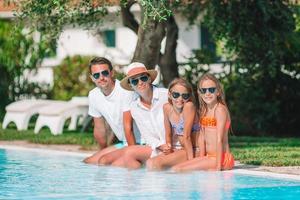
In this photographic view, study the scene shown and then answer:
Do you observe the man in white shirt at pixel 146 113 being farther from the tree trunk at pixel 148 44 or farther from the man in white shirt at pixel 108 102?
the tree trunk at pixel 148 44

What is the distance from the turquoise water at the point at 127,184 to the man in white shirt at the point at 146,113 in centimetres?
31

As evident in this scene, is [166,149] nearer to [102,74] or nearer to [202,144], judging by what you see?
[202,144]

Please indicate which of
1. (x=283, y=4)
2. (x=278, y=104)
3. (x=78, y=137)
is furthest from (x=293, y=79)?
(x=78, y=137)

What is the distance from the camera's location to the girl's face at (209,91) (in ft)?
42.7

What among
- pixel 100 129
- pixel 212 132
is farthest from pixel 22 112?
pixel 212 132

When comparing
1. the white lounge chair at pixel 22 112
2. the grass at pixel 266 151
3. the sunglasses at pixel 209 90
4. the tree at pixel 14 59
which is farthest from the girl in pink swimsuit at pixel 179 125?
the tree at pixel 14 59

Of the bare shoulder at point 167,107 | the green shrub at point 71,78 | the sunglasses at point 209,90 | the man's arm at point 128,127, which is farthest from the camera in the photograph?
the green shrub at point 71,78

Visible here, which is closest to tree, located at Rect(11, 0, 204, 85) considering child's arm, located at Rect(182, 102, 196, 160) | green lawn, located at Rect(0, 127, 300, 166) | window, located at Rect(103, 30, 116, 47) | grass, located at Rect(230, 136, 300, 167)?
child's arm, located at Rect(182, 102, 196, 160)

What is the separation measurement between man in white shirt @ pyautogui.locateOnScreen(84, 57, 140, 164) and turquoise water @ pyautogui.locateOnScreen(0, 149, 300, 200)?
425mm

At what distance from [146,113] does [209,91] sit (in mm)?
953

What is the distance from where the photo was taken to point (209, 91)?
13039 mm

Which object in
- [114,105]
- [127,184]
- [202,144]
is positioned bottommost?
[127,184]

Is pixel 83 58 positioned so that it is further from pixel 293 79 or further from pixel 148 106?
pixel 148 106

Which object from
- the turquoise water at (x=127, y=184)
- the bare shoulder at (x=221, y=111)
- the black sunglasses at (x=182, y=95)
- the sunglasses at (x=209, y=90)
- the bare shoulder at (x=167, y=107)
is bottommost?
the turquoise water at (x=127, y=184)
